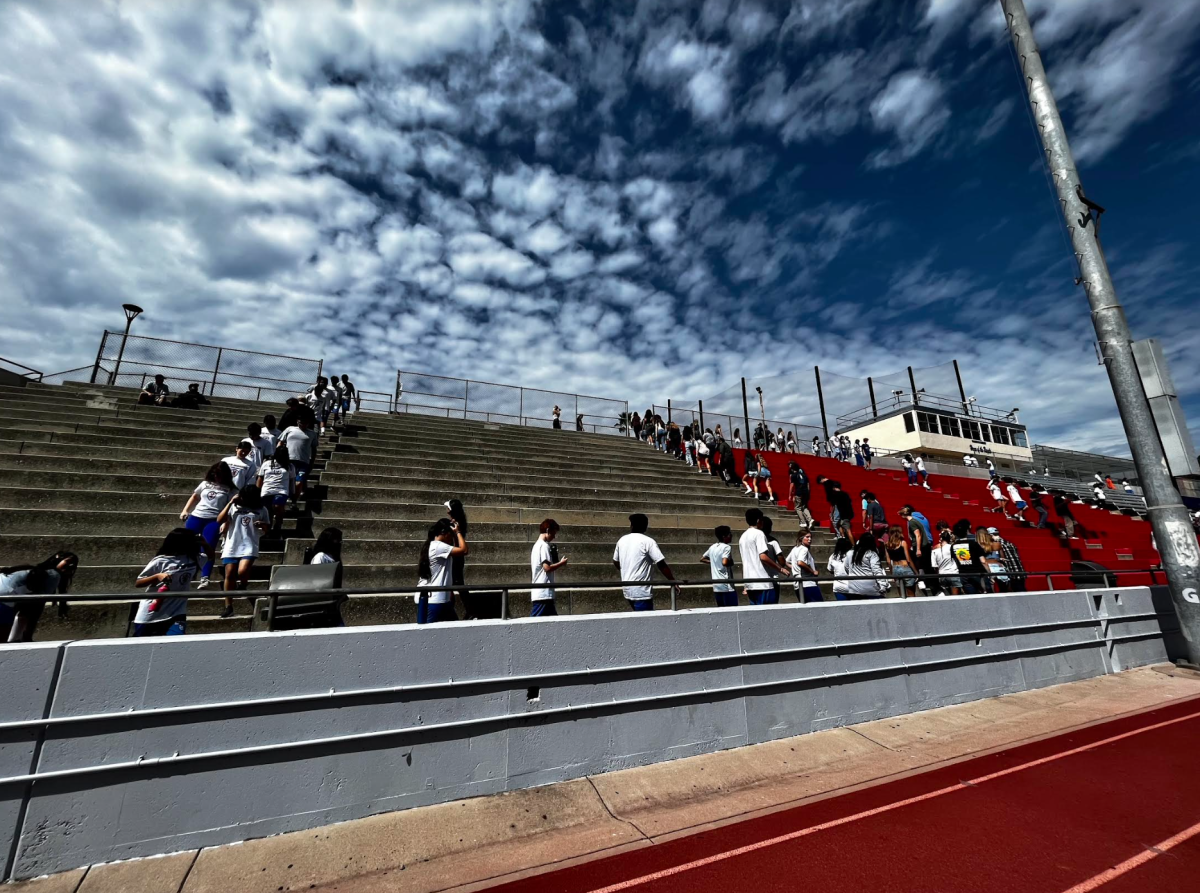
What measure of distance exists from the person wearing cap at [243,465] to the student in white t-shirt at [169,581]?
2.64m

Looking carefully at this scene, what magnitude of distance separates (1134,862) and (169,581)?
286 inches

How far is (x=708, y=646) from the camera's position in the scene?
5.00 metres

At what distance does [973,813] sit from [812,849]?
149 centimetres

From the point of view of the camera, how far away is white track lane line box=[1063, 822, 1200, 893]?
3.12 m

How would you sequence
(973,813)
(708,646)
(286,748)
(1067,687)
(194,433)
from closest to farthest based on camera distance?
(286,748)
(973,813)
(708,646)
(1067,687)
(194,433)

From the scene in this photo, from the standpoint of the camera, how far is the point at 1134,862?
3.36 m

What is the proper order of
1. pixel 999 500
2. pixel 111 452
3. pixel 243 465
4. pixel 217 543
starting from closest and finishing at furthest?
pixel 217 543, pixel 243 465, pixel 111 452, pixel 999 500

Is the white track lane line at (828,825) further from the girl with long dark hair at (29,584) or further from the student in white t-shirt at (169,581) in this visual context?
the girl with long dark hair at (29,584)

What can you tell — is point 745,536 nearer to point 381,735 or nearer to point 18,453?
point 381,735

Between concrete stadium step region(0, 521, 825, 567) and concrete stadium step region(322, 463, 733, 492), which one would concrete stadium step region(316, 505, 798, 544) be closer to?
concrete stadium step region(0, 521, 825, 567)

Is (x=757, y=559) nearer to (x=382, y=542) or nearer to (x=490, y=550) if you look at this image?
(x=490, y=550)

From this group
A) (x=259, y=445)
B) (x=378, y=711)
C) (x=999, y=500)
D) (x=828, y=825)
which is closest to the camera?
(x=378, y=711)

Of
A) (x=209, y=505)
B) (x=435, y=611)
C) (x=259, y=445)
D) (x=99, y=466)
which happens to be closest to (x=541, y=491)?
(x=259, y=445)

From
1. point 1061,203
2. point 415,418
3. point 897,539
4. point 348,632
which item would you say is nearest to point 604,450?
point 415,418
